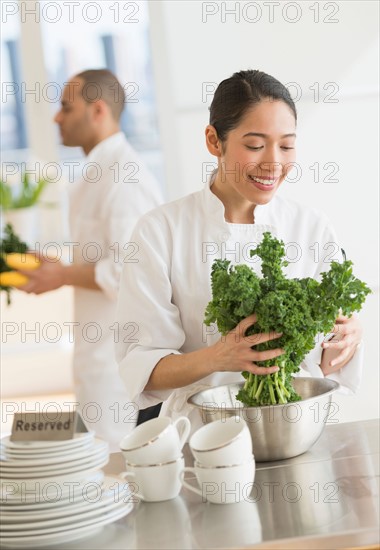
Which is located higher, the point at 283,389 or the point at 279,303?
the point at 279,303

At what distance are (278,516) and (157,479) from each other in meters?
0.21

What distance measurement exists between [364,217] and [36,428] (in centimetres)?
193

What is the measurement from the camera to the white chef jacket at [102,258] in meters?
3.01

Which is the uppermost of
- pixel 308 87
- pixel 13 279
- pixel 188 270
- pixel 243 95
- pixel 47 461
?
pixel 308 87

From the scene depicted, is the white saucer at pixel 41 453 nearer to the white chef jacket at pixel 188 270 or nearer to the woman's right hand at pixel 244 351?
the woman's right hand at pixel 244 351

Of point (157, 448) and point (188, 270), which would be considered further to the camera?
point (188, 270)

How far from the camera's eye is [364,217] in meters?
3.00

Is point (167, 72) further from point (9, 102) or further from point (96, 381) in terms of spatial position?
point (9, 102)

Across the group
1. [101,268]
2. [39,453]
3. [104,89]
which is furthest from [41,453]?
[104,89]

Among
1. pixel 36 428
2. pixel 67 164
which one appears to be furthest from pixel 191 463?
pixel 67 164

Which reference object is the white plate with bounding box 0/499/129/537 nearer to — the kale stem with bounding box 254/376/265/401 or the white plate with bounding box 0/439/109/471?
the white plate with bounding box 0/439/109/471

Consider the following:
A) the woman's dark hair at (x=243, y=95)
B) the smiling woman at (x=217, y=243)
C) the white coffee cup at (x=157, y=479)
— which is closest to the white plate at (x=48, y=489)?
the white coffee cup at (x=157, y=479)

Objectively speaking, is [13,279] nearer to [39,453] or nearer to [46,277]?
[46,277]

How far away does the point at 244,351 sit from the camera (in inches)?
61.2
